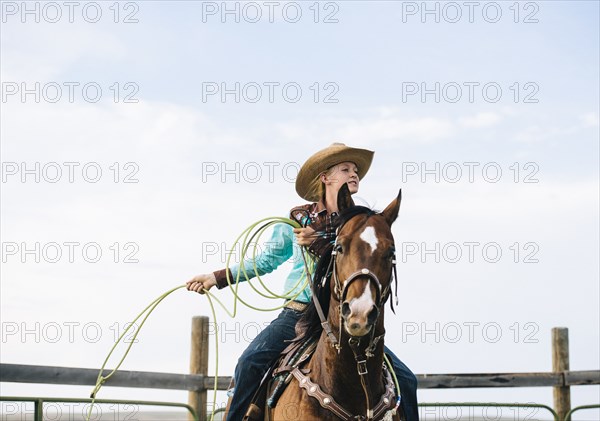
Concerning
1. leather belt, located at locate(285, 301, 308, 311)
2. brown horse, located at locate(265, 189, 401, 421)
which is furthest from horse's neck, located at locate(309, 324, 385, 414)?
leather belt, located at locate(285, 301, 308, 311)

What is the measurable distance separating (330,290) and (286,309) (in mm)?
691

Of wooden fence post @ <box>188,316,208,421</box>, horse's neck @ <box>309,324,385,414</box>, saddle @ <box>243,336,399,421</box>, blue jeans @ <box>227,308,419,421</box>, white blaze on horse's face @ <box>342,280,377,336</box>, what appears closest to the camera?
white blaze on horse's face @ <box>342,280,377,336</box>

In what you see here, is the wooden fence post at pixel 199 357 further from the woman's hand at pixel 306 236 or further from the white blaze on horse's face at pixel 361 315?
the white blaze on horse's face at pixel 361 315

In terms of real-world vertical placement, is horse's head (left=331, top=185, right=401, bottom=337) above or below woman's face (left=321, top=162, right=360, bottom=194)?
below

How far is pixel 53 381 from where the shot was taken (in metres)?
6.73

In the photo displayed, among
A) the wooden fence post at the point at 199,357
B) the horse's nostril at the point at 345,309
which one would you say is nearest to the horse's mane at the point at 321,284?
the horse's nostril at the point at 345,309

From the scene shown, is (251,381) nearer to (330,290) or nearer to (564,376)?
(330,290)

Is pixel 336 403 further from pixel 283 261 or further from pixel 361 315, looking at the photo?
pixel 283 261

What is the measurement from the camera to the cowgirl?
4668 millimetres

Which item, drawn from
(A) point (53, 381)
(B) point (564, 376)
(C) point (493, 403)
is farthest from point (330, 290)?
(B) point (564, 376)

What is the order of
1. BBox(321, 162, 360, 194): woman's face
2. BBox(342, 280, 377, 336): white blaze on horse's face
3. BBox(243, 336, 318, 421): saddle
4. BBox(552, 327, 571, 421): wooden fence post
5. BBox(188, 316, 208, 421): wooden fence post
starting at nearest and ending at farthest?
BBox(342, 280, 377, 336): white blaze on horse's face, BBox(243, 336, 318, 421): saddle, BBox(321, 162, 360, 194): woman's face, BBox(188, 316, 208, 421): wooden fence post, BBox(552, 327, 571, 421): wooden fence post

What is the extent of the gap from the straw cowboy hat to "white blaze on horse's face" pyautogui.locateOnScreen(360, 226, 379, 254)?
3.62ft

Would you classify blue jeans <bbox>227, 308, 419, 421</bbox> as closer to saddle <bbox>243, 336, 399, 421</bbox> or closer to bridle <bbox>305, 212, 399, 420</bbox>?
saddle <bbox>243, 336, 399, 421</bbox>

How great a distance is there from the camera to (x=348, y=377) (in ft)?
13.3
